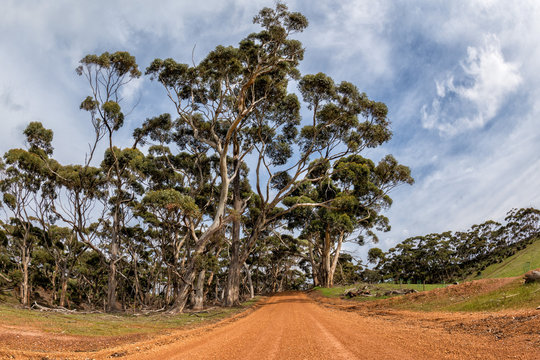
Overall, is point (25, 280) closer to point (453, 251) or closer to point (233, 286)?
point (233, 286)

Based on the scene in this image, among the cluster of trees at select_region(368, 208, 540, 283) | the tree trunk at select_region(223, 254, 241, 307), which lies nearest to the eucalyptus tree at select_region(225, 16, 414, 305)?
the tree trunk at select_region(223, 254, 241, 307)

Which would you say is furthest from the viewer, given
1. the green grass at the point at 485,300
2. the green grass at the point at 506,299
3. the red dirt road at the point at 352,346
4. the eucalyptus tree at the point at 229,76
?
the eucalyptus tree at the point at 229,76

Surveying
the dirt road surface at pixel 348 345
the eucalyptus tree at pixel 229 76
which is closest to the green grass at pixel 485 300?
the dirt road surface at pixel 348 345

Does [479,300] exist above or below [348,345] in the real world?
above

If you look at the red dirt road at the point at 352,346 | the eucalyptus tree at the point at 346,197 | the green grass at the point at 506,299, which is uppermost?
the eucalyptus tree at the point at 346,197

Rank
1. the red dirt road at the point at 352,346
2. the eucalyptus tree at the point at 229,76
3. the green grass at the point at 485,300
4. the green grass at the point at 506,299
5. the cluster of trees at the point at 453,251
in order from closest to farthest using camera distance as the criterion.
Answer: the red dirt road at the point at 352,346, the green grass at the point at 506,299, the green grass at the point at 485,300, the eucalyptus tree at the point at 229,76, the cluster of trees at the point at 453,251

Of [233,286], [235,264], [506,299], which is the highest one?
[235,264]

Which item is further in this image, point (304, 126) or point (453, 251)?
point (453, 251)

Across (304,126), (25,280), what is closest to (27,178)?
(25,280)

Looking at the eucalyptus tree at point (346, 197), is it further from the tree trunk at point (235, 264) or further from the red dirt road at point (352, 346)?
the red dirt road at point (352, 346)

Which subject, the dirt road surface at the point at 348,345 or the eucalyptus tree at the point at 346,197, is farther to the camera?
the eucalyptus tree at the point at 346,197

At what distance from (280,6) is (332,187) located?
18.9 meters

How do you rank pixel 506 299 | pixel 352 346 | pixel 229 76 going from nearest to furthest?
pixel 352 346
pixel 506 299
pixel 229 76

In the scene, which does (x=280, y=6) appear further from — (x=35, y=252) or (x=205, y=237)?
(x=35, y=252)
